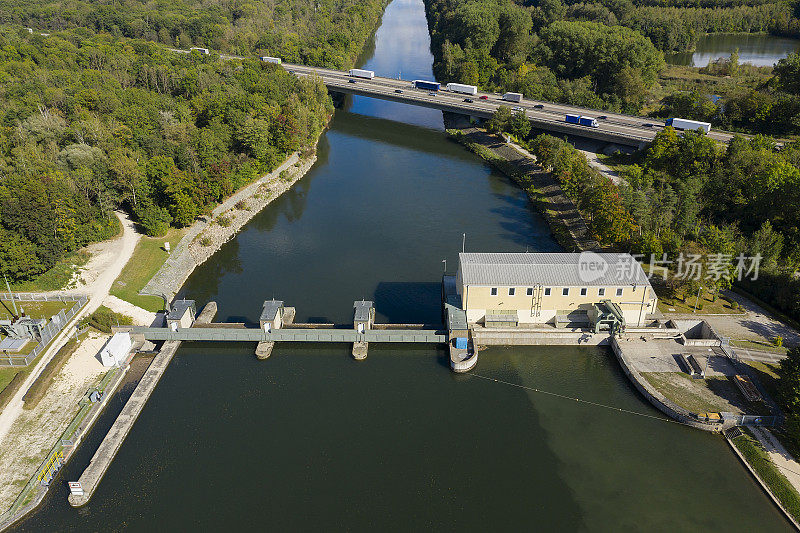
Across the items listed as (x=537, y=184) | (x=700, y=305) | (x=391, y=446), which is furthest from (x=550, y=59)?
(x=391, y=446)

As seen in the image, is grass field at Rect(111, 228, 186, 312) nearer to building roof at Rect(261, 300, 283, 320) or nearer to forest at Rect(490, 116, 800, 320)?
building roof at Rect(261, 300, 283, 320)

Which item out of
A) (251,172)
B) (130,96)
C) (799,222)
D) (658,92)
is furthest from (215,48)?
(799,222)

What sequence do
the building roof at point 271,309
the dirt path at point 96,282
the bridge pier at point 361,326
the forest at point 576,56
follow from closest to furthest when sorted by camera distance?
the dirt path at point 96,282, the bridge pier at point 361,326, the building roof at point 271,309, the forest at point 576,56

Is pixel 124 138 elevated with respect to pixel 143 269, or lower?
elevated

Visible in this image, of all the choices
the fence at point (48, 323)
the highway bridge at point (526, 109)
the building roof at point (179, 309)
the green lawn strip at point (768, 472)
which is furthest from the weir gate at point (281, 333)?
the highway bridge at point (526, 109)

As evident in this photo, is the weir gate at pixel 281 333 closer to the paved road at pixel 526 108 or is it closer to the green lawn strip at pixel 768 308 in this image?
the green lawn strip at pixel 768 308

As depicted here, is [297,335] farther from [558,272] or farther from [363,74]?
[363,74]
